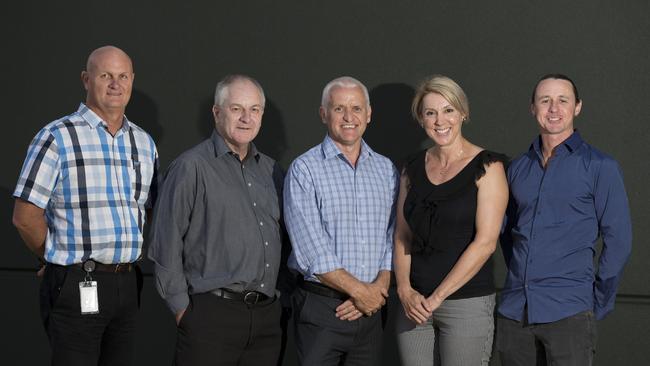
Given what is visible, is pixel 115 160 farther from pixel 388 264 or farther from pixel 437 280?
pixel 437 280

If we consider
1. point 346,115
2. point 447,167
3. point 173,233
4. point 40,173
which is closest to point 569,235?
point 447,167

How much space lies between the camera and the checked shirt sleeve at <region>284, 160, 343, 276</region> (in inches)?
115

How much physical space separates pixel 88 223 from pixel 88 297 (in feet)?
0.95

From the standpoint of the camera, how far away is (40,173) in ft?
9.50

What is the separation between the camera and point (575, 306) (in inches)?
111

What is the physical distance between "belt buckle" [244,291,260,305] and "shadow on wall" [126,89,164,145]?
5.01 ft

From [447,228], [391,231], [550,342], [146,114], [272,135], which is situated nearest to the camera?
[550,342]

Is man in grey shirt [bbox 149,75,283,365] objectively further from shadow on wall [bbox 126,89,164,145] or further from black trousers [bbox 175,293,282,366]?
shadow on wall [bbox 126,89,164,145]

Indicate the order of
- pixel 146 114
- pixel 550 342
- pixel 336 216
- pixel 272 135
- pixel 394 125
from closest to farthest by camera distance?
pixel 550 342
pixel 336 216
pixel 394 125
pixel 272 135
pixel 146 114

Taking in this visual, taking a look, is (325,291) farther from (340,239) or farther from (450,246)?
(450,246)

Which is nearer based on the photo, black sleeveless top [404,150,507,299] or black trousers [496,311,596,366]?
black trousers [496,311,596,366]

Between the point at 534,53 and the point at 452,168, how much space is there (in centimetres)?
100

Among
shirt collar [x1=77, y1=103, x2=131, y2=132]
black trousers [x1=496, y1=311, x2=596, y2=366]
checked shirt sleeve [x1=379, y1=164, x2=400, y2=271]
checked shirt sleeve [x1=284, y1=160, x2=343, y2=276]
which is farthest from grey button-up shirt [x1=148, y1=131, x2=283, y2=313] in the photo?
black trousers [x1=496, y1=311, x2=596, y2=366]

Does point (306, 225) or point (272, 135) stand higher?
point (272, 135)
